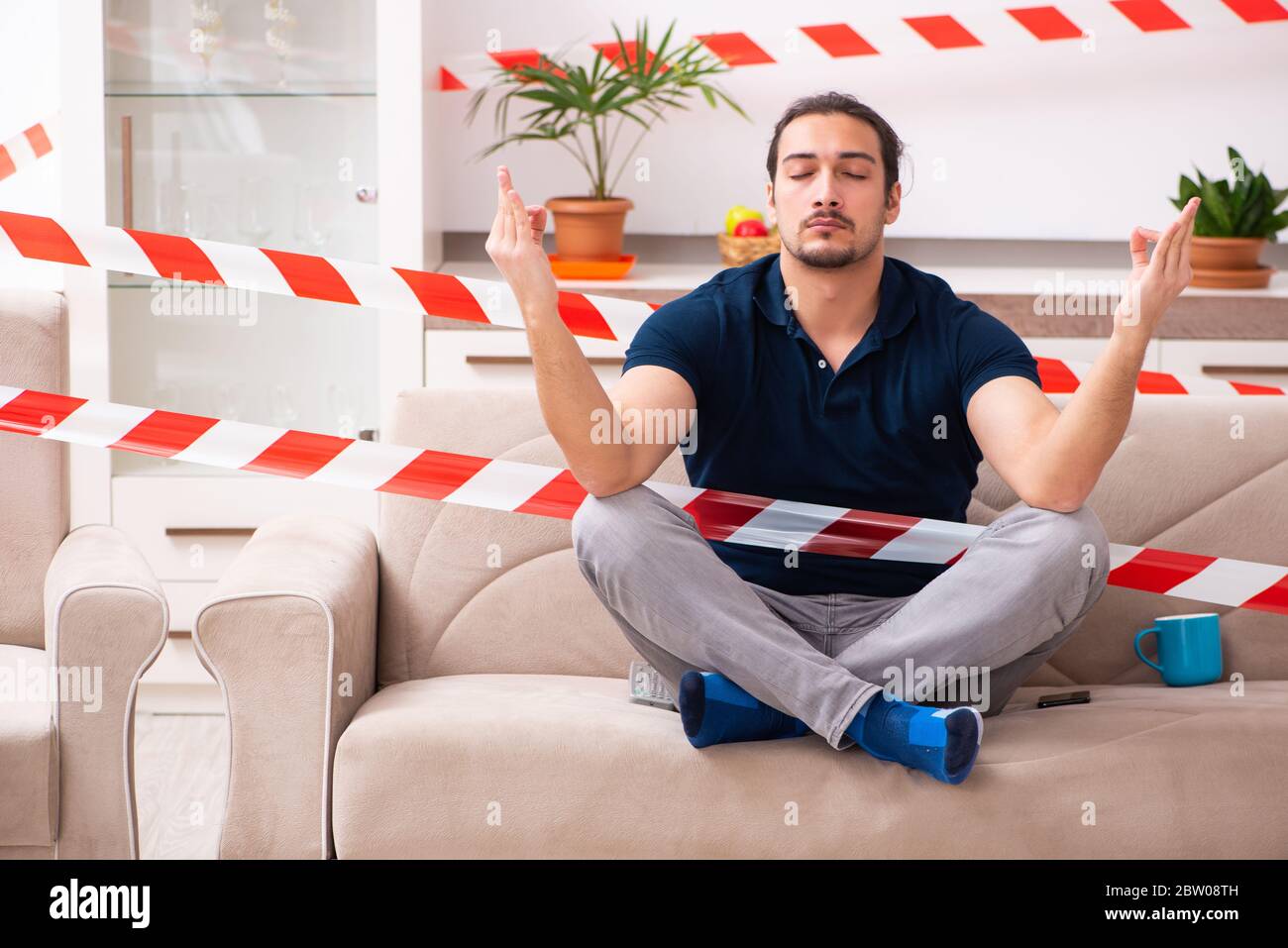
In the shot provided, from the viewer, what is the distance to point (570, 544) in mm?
2260

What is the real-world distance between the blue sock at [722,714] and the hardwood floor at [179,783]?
80 cm

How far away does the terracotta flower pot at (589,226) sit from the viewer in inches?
133

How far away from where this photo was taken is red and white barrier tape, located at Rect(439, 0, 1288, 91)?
3.66 m

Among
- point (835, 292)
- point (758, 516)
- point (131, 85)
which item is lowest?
point (758, 516)

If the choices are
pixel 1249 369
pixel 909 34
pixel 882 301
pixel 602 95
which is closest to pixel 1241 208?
pixel 1249 369

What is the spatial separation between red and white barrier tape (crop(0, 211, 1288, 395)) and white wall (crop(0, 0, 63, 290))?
948 mm

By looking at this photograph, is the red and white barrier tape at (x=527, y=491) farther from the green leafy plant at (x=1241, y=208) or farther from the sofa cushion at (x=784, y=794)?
the green leafy plant at (x=1241, y=208)

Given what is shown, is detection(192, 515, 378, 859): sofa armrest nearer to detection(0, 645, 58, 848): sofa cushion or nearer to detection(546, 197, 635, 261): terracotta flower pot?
detection(0, 645, 58, 848): sofa cushion

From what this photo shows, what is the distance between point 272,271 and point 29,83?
53.6 inches
